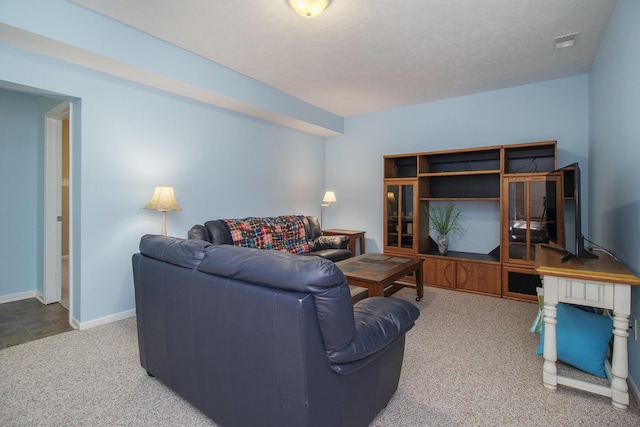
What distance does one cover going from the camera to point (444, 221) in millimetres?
4484

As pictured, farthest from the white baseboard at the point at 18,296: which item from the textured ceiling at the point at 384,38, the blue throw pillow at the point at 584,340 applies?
the blue throw pillow at the point at 584,340

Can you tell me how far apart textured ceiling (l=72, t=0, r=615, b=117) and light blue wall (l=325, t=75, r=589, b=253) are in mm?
301

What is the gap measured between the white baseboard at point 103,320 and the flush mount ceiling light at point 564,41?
4.89m

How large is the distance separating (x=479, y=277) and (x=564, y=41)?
2633mm

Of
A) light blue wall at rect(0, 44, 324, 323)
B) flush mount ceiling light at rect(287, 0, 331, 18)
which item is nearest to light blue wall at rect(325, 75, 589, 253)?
light blue wall at rect(0, 44, 324, 323)

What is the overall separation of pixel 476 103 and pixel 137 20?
4.12 m

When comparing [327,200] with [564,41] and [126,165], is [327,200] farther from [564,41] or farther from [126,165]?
[564,41]

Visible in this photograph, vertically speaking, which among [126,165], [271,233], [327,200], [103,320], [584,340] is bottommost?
[103,320]

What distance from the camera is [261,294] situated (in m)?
1.26

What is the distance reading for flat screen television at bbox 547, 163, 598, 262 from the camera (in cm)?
205

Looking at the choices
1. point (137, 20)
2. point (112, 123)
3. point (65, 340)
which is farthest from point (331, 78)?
point (65, 340)

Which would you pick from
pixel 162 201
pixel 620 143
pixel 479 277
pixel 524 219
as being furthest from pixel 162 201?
pixel 524 219

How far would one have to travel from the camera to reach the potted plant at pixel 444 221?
14.3ft

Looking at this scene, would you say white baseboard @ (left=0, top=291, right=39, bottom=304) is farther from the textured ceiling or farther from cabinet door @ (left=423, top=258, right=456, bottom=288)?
cabinet door @ (left=423, top=258, right=456, bottom=288)
